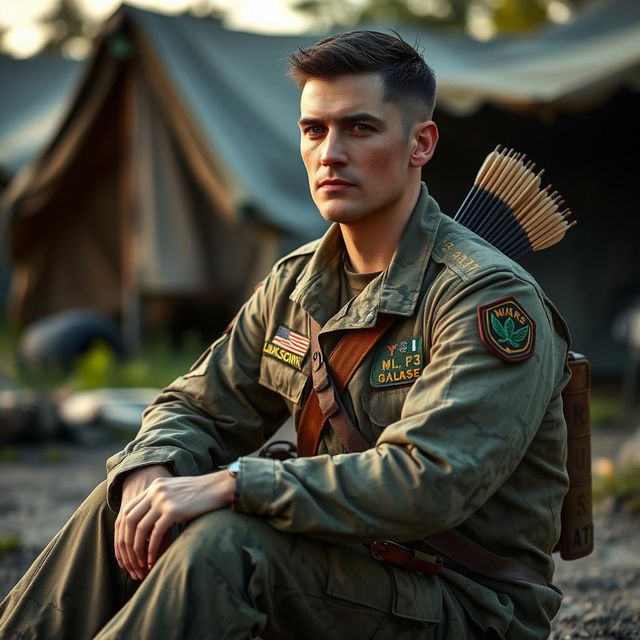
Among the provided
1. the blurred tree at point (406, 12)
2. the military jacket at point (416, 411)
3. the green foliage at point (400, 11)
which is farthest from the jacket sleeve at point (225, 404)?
the green foliage at point (400, 11)

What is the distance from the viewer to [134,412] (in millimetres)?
7156

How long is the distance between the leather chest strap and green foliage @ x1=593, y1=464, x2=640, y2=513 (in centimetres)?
286

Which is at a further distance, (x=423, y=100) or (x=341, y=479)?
(x=423, y=100)

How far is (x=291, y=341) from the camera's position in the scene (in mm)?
2756

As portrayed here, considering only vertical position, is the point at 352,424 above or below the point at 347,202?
below

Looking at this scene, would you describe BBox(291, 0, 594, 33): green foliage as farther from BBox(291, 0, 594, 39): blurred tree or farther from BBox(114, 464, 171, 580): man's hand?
BBox(114, 464, 171, 580): man's hand

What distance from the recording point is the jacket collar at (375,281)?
8.17 feet

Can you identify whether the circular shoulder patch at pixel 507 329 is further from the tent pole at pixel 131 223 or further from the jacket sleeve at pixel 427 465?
the tent pole at pixel 131 223

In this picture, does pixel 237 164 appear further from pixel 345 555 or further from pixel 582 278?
pixel 345 555

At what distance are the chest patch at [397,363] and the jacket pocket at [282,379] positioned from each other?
24 centimetres

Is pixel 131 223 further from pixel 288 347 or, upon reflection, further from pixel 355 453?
pixel 355 453

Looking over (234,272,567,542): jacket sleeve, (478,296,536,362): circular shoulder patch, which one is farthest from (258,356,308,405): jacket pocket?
(478,296,536,362): circular shoulder patch

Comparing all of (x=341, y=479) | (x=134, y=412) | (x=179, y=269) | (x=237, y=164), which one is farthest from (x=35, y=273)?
(x=341, y=479)

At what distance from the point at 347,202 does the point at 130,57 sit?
7.30 meters
